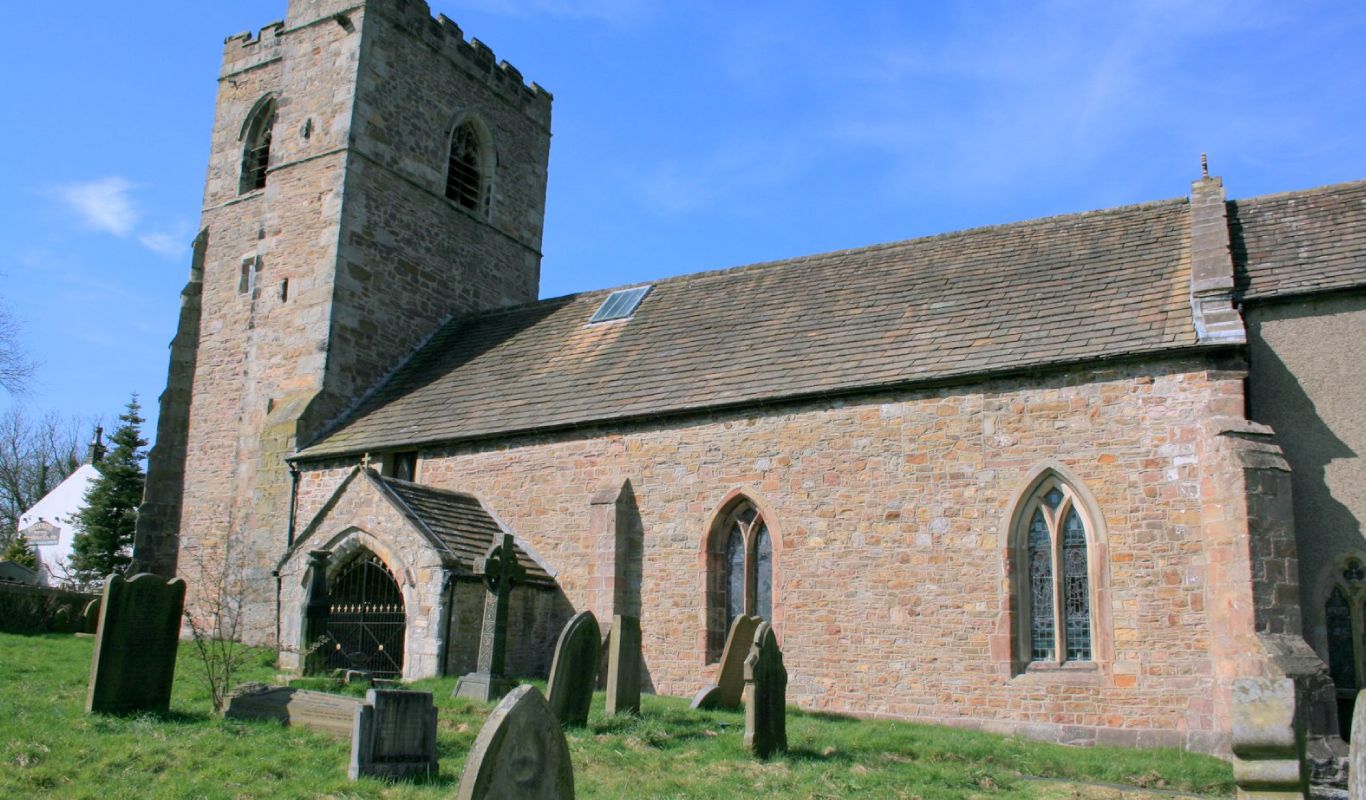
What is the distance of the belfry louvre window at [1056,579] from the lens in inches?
532

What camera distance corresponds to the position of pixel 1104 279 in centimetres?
1566

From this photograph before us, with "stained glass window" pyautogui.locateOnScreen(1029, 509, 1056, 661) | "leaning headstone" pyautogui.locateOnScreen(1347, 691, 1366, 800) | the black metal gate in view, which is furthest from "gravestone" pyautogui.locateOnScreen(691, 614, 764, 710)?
"leaning headstone" pyautogui.locateOnScreen(1347, 691, 1366, 800)

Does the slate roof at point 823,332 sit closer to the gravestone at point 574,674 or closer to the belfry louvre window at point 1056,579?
the belfry louvre window at point 1056,579

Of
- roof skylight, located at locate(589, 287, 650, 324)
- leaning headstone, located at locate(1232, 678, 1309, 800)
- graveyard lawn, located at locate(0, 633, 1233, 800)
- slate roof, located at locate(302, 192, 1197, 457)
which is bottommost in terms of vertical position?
graveyard lawn, located at locate(0, 633, 1233, 800)

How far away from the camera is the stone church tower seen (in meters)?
21.6

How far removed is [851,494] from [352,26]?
50.2 ft

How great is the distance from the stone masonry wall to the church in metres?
0.04

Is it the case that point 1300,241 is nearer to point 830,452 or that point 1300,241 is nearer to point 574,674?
point 830,452

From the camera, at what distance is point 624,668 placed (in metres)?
12.7

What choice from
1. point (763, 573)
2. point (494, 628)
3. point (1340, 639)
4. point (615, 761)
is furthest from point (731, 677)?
point (1340, 639)

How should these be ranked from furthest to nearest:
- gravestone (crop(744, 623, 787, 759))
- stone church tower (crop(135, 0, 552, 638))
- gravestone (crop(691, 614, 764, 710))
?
stone church tower (crop(135, 0, 552, 638)), gravestone (crop(691, 614, 764, 710)), gravestone (crop(744, 623, 787, 759))

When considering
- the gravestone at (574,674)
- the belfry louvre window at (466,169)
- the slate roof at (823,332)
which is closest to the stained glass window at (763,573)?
the slate roof at (823,332)

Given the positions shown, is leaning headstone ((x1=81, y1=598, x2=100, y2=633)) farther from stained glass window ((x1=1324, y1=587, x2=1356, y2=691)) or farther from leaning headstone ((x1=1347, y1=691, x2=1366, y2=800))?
leaning headstone ((x1=1347, y1=691, x2=1366, y2=800))

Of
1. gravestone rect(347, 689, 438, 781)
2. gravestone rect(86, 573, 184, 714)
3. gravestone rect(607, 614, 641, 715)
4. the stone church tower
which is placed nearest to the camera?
gravestone rect(347, 689, 438, 781)
